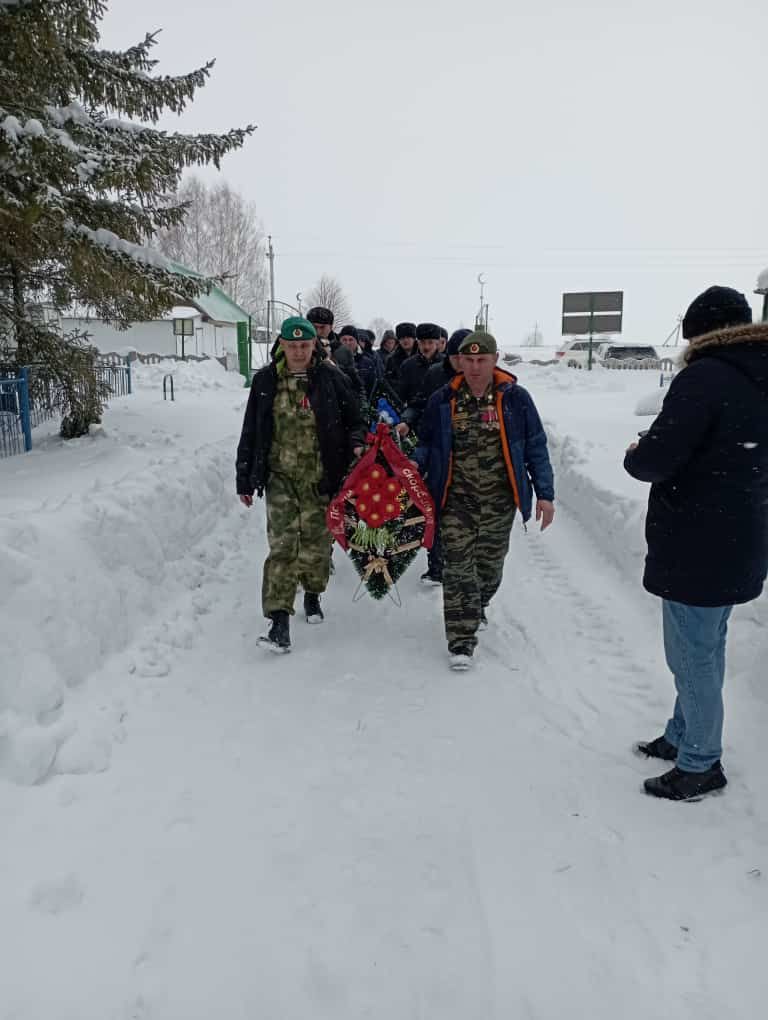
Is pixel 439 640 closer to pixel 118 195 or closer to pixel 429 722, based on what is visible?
pixel 429 722

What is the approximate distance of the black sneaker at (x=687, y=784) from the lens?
2895 mm

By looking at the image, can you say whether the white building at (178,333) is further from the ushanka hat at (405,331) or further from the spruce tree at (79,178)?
the ushanka hat at (405,331)

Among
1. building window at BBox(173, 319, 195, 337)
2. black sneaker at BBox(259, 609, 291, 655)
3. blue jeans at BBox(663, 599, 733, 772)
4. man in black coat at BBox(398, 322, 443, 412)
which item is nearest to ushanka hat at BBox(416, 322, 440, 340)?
man in black coat at BBox(398, 322, 443, 412)

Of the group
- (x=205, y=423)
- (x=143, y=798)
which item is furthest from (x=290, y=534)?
(x=205, y=423)

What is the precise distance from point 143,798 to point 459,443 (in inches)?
105

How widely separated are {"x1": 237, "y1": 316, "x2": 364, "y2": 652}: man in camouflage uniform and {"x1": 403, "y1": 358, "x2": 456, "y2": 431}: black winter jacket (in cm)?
139

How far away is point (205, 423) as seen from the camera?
1317 cm

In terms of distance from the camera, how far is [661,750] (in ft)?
10.6

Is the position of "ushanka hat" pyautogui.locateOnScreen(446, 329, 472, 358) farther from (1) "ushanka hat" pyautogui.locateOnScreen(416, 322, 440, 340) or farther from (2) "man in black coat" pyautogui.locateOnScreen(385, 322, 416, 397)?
(2) "man in black coat" pyautogui.locateOnScreen(385, 322, 416, 397)

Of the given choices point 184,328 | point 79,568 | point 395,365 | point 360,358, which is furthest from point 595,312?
point 79,568

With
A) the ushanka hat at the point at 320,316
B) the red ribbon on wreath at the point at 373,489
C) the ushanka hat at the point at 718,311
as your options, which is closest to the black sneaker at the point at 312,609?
the red ribbon on wreath at the point at 373,489

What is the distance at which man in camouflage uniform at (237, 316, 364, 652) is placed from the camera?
4.57 m

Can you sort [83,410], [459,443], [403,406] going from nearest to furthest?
1. [459,443]
2. [403,406]
3. [83,410]

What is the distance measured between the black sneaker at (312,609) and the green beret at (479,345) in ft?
6.72
